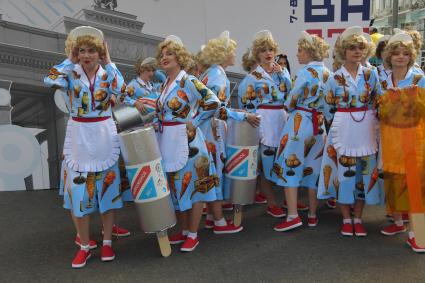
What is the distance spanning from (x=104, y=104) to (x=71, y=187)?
0.56 m

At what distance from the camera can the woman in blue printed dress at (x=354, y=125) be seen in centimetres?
284

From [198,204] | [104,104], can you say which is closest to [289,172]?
[198,204]

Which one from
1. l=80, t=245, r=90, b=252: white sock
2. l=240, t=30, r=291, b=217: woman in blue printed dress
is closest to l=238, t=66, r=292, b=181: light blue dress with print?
l=240, t=30, r=291, b=217: woman in blue printed dress

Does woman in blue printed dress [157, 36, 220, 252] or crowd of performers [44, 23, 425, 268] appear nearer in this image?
crowd of performers [44, 23, 425, 268]

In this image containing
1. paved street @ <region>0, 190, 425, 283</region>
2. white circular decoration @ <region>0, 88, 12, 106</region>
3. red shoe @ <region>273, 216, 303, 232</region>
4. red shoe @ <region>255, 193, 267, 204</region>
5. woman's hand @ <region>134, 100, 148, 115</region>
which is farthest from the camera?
white circular decoration @ <region>0, 88, 12, 106</region>

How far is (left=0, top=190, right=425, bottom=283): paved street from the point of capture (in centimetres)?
243

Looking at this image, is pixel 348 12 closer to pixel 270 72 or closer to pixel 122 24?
pixel 270 72

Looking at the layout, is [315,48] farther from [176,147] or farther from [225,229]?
[225,229]

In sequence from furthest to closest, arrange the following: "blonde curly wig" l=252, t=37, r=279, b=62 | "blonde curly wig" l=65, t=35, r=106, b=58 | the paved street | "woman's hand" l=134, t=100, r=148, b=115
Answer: "blonde curly wig" l=252, t=37, r=279, b=62 < "woman's hand" l=134, t=100, r=148, b=115 < "blonde curly wig" l=65, t=35, r=106, b=58 < the paved street

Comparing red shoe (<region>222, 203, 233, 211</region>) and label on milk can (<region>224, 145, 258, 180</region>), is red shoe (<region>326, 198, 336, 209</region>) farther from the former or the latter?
label on milk can (<region>224, 145, 258, 180</region>)

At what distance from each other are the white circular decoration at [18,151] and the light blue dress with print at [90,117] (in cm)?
223

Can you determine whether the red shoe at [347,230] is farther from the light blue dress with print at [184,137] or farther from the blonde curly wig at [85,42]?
the blonde curly wig at [85,42]

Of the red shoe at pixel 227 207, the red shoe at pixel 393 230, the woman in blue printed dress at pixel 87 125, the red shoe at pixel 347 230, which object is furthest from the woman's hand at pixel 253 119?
the red shoe at pixel 393 230

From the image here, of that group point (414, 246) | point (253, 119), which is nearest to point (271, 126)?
point (253, 119)
